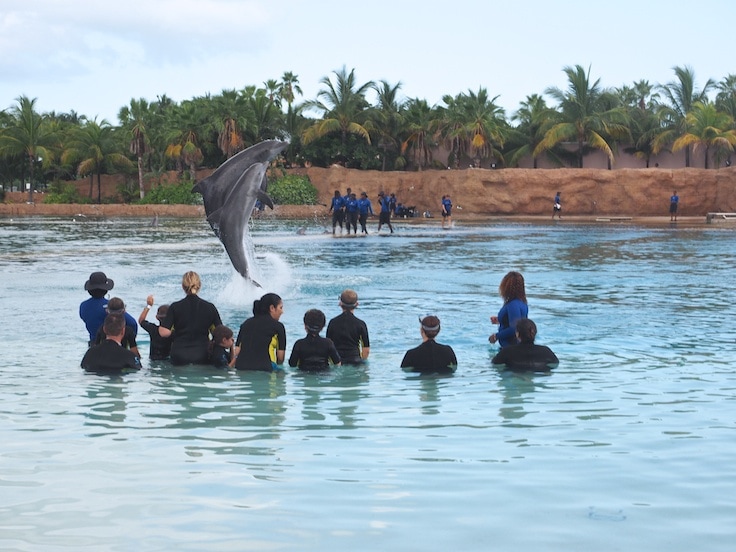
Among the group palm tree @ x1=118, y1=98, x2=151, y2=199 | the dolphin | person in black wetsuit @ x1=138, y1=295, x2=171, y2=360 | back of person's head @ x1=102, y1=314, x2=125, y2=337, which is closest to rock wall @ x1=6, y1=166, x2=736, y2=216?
palm tree @ x1=118, y1=98, x2=151, y2=199

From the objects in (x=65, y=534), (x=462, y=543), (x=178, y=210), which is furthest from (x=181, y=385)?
(x=178, y=210)

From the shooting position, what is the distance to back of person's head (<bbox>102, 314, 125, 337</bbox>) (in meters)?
8.86

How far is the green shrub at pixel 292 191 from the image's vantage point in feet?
202

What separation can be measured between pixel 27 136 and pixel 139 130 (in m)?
8.19

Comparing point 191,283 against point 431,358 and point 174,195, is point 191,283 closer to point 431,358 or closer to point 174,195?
point 431,358

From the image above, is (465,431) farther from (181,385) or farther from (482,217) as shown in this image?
(482,217)

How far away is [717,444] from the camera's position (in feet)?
22.0

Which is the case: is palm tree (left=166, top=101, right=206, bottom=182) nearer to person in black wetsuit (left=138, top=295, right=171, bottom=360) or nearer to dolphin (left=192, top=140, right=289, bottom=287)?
dolphin (left=192, top=140, right=289, bottom=287)

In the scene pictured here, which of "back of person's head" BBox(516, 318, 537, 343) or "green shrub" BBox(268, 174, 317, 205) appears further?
"green shrub" BBox(268, 174, 317, 205)

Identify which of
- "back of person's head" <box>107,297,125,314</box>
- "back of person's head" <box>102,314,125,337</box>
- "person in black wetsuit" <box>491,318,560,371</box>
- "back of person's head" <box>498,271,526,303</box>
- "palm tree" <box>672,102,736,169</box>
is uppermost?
"palm tree" <box>672,102,736,169</box>

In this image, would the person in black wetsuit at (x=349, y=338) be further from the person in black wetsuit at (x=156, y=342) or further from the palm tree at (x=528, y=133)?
the palm tree at (x=528, y=133)

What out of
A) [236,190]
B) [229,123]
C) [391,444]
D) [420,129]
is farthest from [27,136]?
[391,444]

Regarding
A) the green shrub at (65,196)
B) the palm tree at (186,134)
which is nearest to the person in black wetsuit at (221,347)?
the palm tree at (186,134)

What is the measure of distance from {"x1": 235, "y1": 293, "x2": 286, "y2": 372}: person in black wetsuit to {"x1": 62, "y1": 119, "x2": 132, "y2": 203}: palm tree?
200 ft
